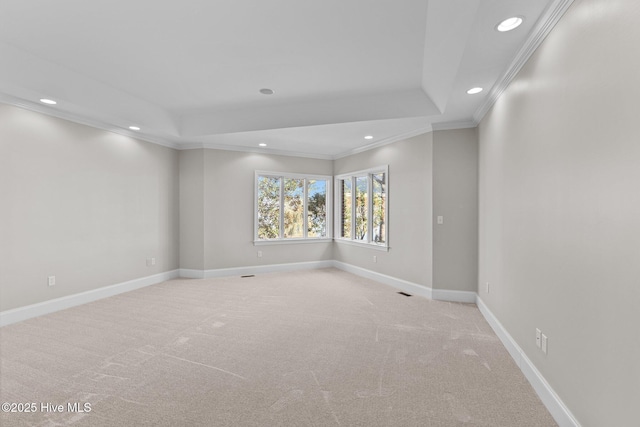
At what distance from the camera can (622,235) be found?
136 centimetres

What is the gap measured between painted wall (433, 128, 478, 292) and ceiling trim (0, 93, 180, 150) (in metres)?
4.50

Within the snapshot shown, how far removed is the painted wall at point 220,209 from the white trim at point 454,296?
10.6 feet

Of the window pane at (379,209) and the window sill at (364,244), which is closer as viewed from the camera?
the window sill at (364,244)

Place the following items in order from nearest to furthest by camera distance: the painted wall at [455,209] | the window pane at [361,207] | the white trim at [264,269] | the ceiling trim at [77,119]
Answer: the ceiling trim at [77,119]
the painted wall at [455,209]
the white trim at [264,269]
the window pane at [361,207]

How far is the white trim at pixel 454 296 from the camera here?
164 inches

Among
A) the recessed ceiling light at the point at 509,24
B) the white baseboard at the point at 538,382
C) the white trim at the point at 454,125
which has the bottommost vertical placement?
the white baseboard at the point at 538,382

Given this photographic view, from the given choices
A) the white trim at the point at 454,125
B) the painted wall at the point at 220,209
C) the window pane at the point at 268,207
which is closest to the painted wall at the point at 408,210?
the white trim at the point at 454,125

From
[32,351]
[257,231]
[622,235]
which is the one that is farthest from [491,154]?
[32,351]

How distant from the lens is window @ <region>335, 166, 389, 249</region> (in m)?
5.57

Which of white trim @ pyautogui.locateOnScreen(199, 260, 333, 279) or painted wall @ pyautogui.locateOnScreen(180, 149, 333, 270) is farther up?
painted wall @ pyautogui.locateOnScreen(180, 149, 333, 270)

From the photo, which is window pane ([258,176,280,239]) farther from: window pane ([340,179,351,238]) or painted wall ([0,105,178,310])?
painted wall ([0,105,178,310])

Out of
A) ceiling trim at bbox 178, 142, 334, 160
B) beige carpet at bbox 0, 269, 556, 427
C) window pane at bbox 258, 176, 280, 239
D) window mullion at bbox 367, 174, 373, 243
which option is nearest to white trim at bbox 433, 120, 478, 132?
window mullion at bbox 367, 174, 373, 243

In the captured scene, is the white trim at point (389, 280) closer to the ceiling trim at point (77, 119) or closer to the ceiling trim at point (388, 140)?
the ceiling trim at point (388, 140)

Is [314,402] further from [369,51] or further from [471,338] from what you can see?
[369,51]
